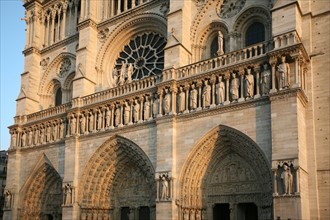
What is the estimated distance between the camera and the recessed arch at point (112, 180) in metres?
18.5

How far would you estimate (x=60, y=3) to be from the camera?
969 inches

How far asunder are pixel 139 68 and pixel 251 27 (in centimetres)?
592

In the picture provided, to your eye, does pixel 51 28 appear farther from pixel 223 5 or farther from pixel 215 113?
pixel 215 113

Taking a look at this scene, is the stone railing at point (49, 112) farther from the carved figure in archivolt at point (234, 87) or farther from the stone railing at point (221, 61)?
the carved figure in archivolt at point (234, 87)

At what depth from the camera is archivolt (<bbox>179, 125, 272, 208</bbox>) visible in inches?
592

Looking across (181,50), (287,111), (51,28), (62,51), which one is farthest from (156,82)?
(51,28)

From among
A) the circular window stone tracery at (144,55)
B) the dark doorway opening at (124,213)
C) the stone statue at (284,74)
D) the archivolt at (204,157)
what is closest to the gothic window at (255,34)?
the stone statue at (284,74)

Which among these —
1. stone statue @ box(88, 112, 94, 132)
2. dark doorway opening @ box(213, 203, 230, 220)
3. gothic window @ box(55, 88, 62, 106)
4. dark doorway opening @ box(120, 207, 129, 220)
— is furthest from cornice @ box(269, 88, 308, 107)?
gothic window @ box(55, 88, 62, 106)

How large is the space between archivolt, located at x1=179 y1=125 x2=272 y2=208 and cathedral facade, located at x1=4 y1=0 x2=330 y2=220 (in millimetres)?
41

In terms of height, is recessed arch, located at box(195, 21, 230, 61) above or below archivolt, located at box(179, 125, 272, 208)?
above

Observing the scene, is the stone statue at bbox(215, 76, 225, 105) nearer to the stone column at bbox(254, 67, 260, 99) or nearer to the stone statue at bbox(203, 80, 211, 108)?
the stone statue at bbox(203, 80, 211, 108)

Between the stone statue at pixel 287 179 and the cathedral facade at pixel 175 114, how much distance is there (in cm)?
3

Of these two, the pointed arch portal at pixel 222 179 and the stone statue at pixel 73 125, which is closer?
the pointed arch portal at pixel 222 179

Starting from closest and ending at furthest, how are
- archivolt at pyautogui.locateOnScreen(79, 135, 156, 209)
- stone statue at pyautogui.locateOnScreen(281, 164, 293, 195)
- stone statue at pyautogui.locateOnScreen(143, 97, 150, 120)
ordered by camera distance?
stone statue at pyautogui.locateOnScreen(281, 164, 293, 195)
stone statue at pyautogui.locateOnScreen(143, 97, 150, 120)
archivolt at pyautogui.locateOnScreen(79, 135, 156, 209)
